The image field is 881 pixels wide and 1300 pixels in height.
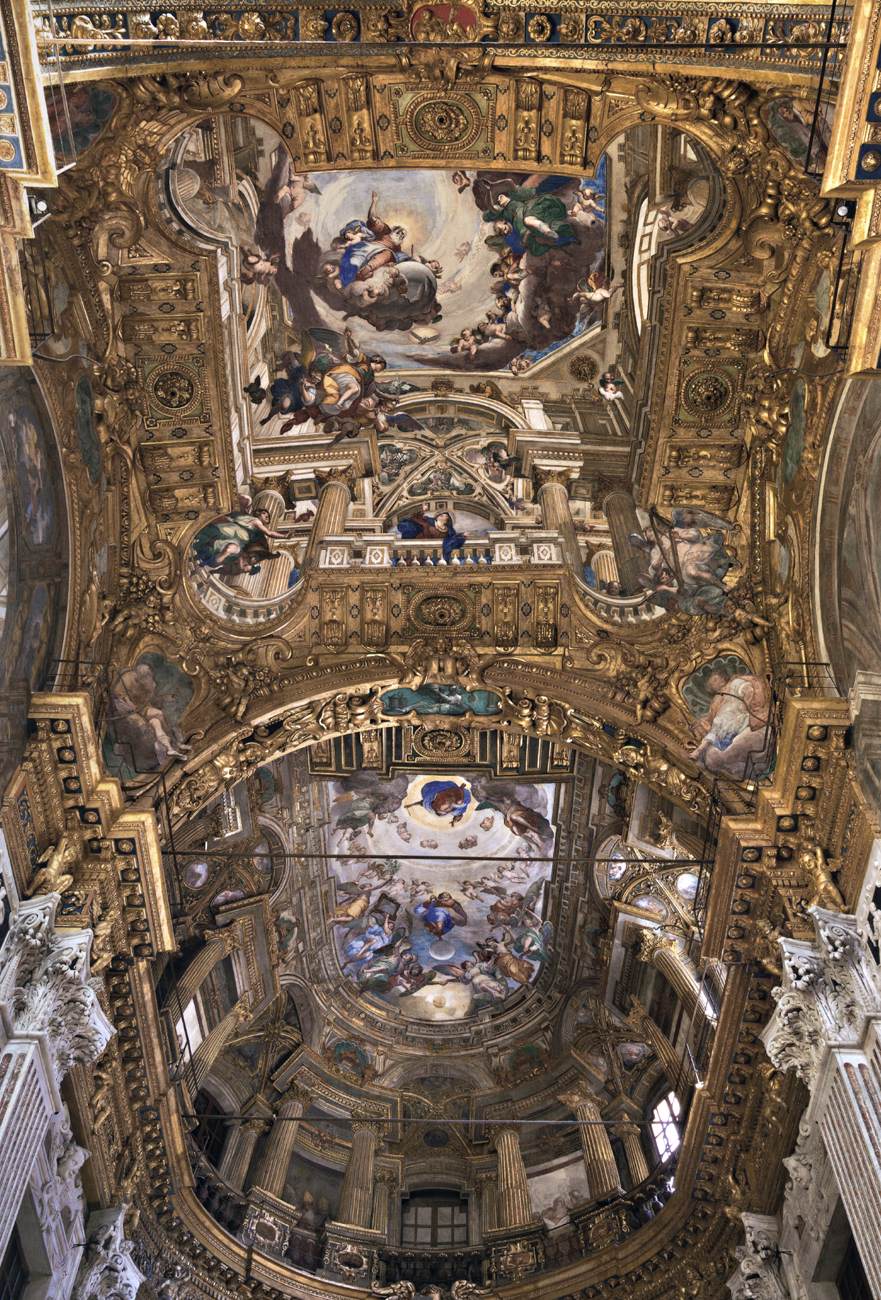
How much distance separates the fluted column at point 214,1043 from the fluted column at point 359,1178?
282 cm

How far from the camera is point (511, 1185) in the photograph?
20.7 metres

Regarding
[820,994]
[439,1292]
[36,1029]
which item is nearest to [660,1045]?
[439,1292]

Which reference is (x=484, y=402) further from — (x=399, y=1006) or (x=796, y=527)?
(x=399, y=1006)

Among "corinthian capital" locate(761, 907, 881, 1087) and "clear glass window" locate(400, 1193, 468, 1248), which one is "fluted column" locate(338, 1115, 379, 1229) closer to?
"clear glass window" locate(400, 1193, 468, 1248)

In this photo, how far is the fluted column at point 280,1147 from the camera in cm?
1980

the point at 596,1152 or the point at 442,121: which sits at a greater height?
the point at 442,121

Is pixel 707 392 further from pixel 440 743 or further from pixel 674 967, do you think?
pixel 674 967

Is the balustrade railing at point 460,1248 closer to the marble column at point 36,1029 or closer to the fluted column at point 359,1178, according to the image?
the fluted column at point 359,1178

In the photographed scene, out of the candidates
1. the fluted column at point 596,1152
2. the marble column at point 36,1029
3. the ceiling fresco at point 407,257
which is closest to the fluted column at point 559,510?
the ceiling fresco at point 407,257

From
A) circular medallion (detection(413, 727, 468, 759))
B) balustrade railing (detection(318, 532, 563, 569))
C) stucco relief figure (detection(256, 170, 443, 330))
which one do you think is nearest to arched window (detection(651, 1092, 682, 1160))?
circular medallion (detection(413, 727, 468, 759))

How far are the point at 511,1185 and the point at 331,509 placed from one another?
42.1 ft

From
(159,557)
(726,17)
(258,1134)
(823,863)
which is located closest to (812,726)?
(823,863)

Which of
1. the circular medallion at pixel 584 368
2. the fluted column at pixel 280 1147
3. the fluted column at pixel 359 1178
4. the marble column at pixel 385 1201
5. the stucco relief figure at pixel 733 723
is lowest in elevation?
the marble column at pixel 385 1201

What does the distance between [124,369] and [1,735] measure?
5260mm
